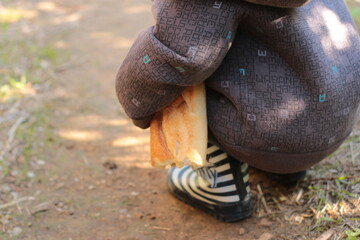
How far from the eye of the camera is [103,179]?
1.96m

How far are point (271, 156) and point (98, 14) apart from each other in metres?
2.54

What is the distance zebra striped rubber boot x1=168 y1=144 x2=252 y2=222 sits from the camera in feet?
5.10

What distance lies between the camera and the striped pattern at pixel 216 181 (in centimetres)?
154

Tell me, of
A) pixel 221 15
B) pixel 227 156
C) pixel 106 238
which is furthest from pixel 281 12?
pixel 106 238

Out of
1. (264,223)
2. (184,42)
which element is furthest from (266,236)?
(184,42)

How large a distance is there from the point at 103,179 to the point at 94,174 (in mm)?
54

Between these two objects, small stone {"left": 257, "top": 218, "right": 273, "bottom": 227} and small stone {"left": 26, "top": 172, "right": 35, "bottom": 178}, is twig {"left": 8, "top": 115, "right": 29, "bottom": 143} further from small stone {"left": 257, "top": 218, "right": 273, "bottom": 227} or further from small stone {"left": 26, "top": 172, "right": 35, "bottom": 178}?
small stone {"left": 257, "top": 218, "right": 273, "bottom": 227}

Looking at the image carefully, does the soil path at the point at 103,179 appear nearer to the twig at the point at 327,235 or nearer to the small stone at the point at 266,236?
the small stone at the point at 266,236

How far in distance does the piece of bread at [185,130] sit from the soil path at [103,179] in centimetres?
33

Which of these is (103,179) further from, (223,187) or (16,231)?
(223,187)

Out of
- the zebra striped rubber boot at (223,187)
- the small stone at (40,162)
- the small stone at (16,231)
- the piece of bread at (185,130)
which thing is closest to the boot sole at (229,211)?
the zebra striped rubber boot at (223,187)

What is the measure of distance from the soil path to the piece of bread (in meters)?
0.33

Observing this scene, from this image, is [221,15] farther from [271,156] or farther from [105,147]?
[105,147]

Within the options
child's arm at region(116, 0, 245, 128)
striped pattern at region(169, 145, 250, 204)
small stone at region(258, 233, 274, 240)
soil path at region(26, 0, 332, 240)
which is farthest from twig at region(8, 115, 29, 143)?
small stone at region(258, 233, 274, 240)
